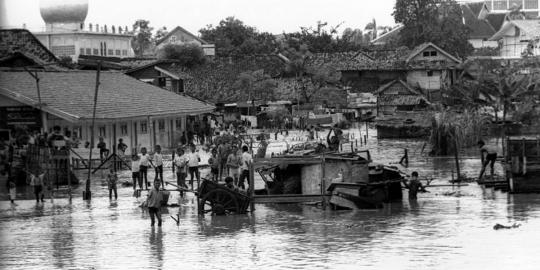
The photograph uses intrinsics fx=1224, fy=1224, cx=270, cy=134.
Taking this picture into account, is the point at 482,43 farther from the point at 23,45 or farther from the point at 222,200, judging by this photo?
the point at 222,200

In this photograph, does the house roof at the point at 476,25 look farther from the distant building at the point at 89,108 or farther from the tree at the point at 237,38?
the distant building at the point at 89,108

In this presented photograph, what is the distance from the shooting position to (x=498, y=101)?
6112 cm

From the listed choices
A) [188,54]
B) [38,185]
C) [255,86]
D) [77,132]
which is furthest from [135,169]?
[188,54]

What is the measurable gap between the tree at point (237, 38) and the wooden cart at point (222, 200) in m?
67.6

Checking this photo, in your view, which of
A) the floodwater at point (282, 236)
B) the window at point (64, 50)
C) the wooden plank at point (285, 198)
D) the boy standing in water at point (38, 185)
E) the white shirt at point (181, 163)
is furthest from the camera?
the window at point (64, 50)

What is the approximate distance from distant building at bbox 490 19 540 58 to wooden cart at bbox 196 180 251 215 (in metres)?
80.3

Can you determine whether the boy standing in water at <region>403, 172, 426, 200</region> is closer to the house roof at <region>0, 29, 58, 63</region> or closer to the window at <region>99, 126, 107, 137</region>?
the window at <region>99, 126, 107, 137</region>

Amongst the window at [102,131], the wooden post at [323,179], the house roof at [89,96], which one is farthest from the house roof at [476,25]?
the wooden post at [323,179]

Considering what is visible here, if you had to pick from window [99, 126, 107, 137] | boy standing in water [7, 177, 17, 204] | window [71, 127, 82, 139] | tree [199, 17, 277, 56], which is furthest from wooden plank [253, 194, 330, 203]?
tree [199, 17, 277, 56]

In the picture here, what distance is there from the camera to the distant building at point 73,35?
8031 cm

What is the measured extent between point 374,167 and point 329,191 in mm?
1369

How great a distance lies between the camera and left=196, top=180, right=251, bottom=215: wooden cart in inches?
1030

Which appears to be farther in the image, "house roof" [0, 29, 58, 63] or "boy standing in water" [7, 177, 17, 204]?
"house roof" [0, 29, 58, 63]

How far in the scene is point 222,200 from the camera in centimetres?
2631
